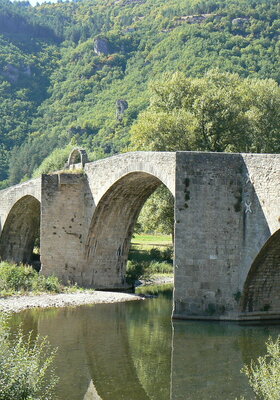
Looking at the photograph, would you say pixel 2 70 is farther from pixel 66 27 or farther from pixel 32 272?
pixel 32 272

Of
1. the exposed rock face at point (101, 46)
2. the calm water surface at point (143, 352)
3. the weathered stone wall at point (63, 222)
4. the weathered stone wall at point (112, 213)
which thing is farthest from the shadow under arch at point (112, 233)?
the exposed rock face at point (101, 46)

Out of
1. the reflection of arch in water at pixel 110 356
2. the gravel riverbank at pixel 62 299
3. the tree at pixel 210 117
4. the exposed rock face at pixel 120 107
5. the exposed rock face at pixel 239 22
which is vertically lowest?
the reflection of arch in water at pixel 110 356

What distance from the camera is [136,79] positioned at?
2864 inches

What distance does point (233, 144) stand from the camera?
3191 centimetres

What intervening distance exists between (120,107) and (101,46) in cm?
2479

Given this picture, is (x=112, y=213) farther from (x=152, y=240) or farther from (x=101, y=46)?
(x=101, y=46)

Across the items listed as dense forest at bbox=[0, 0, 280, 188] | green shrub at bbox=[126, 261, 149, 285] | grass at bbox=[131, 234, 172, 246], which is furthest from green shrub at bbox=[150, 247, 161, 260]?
grass at bbox=[131, 234, 172, 246]

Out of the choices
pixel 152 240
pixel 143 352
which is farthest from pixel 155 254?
pixel 143 352

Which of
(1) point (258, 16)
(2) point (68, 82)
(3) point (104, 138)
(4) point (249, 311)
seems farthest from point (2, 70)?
(4) point (249, 311)

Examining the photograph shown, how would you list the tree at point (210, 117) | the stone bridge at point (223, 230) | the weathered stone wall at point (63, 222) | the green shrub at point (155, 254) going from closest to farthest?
the stone bridge at point (223, 230)
the weathered stone wall at point (63, 222)
the tree at point (210, 117)
the green shrub at point (155, 254)

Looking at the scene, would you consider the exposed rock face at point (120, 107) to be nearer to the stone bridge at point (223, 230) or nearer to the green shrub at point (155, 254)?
the green shrub at point (155, 254)

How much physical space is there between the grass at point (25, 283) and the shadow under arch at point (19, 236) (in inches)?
362

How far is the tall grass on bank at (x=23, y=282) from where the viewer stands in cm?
2420

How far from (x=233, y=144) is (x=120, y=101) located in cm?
3636
